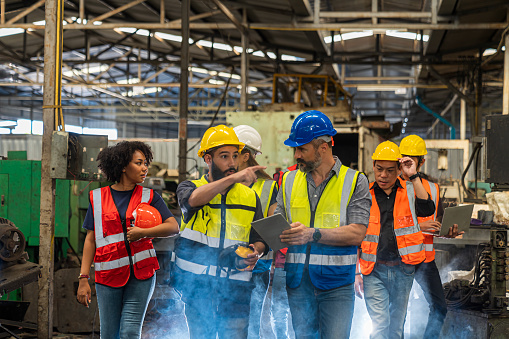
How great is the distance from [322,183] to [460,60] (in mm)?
12599

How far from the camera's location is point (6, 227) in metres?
4.48

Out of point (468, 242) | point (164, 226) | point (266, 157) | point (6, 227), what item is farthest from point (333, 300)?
point (266, 157)

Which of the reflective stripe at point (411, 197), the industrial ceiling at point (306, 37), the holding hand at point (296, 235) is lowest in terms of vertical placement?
the holding hand at point (296, 235)

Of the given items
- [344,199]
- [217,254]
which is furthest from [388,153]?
[217,254]

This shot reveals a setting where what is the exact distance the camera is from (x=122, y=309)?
3.30 m

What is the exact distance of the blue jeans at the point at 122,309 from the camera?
324cm

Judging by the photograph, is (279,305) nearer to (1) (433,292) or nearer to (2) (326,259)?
(1) (433,292)

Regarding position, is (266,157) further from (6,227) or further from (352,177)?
(352,177)

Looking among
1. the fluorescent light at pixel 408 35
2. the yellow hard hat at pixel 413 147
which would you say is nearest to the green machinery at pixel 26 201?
the yellow hard hat at pixel 413 147

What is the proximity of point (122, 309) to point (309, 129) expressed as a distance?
1.65m

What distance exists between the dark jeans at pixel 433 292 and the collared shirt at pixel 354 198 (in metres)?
1.61

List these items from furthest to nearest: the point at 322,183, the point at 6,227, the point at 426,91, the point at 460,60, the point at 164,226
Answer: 1. the point at 426,91
2. the point at 460,60
3. the point at 6,227
4. the point at 164,226
5. the point at 322,183

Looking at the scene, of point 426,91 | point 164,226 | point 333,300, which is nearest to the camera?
point 333,300

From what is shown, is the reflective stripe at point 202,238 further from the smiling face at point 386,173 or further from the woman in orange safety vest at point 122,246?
the smiling face at point 386,173
